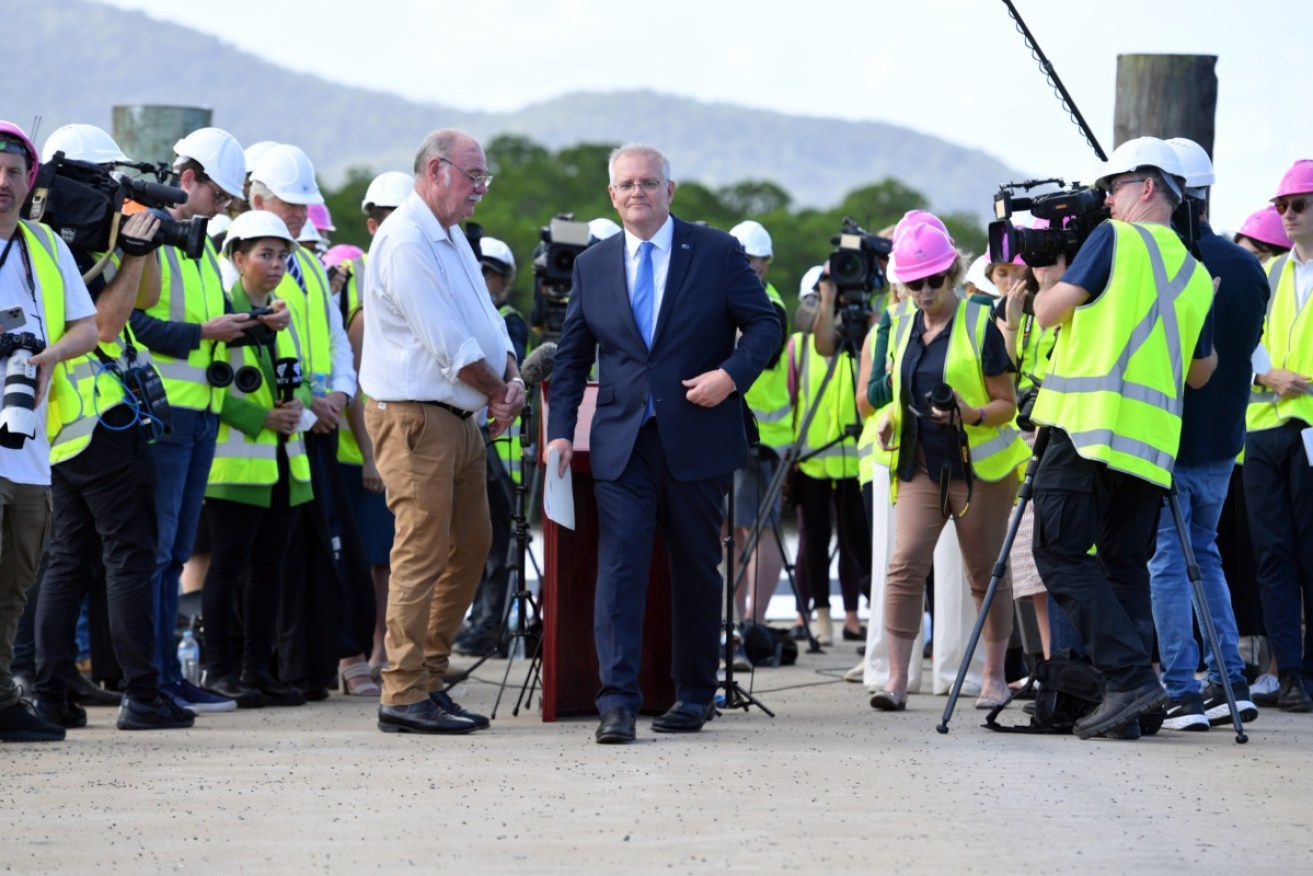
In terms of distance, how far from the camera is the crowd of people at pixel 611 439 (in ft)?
24.0

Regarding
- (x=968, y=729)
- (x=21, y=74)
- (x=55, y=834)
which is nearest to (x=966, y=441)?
(x=968, y=729)

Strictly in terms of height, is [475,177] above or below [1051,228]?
above

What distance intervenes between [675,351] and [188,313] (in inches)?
83.5

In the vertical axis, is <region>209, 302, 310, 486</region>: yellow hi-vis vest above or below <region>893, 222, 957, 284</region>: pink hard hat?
below

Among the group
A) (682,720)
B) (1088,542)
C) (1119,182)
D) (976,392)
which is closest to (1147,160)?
(1119,182)

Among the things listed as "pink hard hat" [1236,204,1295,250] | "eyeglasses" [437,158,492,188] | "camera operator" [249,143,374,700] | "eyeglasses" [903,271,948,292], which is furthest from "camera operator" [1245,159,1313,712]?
"camera operator" [249,143,374,700]

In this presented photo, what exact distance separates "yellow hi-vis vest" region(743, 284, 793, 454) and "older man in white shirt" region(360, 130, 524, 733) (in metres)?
5.15

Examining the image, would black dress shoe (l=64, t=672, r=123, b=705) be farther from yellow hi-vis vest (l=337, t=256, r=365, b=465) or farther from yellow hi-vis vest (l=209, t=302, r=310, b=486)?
yellow hi-vis vest (l=337, t=256, r=365, b=465)

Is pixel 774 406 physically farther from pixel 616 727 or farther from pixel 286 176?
pixel 616 727

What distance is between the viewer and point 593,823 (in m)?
5.51

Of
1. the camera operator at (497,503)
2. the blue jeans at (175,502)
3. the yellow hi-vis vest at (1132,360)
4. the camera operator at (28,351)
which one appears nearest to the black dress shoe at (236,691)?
the blue jeans at (175,502)

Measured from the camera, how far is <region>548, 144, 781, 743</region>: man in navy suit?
24.6 feet

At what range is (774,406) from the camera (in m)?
12.8

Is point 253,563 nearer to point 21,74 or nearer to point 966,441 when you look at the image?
point 966,441
